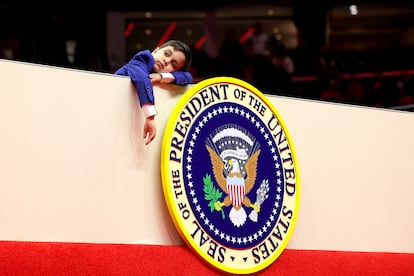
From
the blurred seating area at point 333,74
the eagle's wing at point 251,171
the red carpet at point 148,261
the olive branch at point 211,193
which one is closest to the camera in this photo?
the red carpet at point 148,261

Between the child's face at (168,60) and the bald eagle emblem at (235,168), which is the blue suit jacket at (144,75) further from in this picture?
the bald eagle emblem at (235,168)

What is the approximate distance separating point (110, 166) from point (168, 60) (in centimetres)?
51

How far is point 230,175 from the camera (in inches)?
93.7

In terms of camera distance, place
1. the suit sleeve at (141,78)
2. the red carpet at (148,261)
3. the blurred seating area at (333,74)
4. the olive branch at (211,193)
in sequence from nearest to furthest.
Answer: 1. the red carpet at (148,261)
2. the suit sleeve at (141,78)
3. the olive branch at (211,193)
4. the blurred seating area at (333,74)

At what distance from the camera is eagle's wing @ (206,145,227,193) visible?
2346 millimetres

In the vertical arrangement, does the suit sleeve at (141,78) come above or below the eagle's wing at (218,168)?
above

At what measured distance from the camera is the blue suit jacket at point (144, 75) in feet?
7.19

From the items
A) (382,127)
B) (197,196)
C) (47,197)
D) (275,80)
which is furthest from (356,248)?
(275,80)

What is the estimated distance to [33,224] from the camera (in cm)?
191

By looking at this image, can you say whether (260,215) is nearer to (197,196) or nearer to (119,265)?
(197,196)

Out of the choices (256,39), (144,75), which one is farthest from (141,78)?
(256,39)

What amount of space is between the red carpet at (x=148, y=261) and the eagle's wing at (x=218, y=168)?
25 cm

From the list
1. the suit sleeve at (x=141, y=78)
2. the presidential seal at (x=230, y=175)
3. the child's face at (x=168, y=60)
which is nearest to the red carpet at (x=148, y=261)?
the presidential seal at (x=230, y=175)

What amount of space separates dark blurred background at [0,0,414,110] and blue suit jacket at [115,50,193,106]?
13.2 feet
